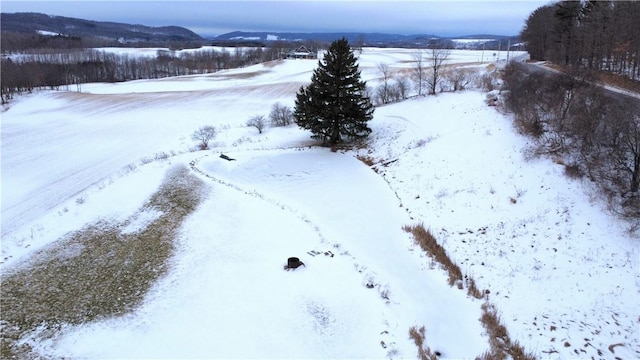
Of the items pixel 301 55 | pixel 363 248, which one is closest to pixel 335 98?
pixel 363 248

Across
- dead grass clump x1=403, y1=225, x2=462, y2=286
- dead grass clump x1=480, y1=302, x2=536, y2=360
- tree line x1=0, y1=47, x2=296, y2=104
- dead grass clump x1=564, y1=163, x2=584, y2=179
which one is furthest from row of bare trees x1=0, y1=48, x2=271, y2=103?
dead grass clump x1=564, y1=163, x2=584, y2=179

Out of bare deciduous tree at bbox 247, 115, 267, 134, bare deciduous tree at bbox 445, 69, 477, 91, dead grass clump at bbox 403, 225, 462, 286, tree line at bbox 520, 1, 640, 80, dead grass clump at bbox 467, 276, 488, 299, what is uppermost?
tree line at bbox 520, 1, 640, 80

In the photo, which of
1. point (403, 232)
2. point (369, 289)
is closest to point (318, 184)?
point (403, 232)

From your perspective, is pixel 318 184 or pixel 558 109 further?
pixel 318 184

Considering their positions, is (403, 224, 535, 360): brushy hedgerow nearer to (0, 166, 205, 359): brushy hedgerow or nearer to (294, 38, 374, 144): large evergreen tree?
(0, 166, 205, 359): brushy hedgerow

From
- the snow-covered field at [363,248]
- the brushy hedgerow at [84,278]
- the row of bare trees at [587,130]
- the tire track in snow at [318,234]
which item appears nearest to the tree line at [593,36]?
the row of bare trees at [587,130]

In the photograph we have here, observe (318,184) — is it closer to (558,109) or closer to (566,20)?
(558,109)

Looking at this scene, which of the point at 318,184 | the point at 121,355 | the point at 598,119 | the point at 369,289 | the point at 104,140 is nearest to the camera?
the point at 121,355

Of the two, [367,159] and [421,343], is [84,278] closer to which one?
[421,343]
